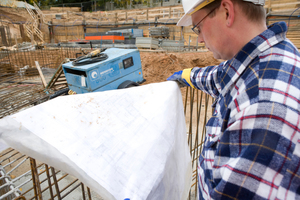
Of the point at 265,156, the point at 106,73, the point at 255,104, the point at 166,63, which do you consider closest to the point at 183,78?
the point at 255,104

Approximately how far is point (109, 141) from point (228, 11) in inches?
36.2

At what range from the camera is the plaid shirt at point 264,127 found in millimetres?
602

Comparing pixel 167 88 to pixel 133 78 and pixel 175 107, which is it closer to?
pixel 175 107

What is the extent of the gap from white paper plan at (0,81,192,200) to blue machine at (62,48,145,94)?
4363mm

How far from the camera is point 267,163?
0.61 metres

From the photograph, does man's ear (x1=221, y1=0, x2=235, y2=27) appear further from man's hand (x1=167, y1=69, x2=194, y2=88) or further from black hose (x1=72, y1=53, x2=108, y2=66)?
black hose (x1=72, y1=53, x2=108, y2=66)

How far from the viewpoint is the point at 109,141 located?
1.01 meters

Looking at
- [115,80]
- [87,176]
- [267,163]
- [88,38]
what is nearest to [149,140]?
[87,176]

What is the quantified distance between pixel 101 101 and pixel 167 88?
0.59 meters

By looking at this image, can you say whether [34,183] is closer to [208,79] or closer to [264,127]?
[264,127]

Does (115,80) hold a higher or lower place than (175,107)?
lower

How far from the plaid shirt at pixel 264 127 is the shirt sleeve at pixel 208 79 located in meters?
0.58

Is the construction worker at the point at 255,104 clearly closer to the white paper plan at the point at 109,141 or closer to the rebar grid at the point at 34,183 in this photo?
the white paper plan at the point at 109,141

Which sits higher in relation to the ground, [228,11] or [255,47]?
[228,11]
